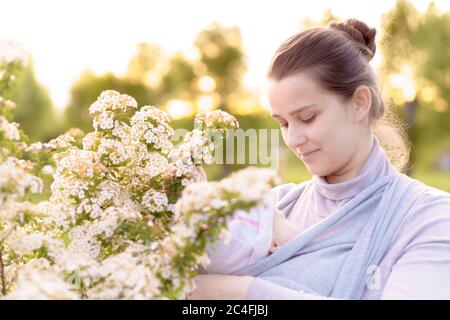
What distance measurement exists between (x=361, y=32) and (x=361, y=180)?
791mm

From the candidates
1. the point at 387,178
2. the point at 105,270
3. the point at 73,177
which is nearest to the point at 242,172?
the point at 105,270

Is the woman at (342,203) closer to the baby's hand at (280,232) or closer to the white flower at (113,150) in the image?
the baby's hand at (280,232)

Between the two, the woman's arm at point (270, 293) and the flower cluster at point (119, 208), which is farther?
the woman's arm at point (270, 293)

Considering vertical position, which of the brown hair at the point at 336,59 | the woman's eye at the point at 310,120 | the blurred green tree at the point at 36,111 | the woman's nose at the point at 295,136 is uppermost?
the blurred green tree at the point at 36,111

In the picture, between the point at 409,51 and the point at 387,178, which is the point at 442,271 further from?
the point at 409,51

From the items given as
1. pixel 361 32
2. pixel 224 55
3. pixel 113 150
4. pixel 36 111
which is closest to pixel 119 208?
pixel 113 150

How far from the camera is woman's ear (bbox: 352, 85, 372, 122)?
2.78 meters

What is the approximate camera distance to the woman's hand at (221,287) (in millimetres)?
2178

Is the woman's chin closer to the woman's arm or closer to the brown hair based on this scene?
the brown hair

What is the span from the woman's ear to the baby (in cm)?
68

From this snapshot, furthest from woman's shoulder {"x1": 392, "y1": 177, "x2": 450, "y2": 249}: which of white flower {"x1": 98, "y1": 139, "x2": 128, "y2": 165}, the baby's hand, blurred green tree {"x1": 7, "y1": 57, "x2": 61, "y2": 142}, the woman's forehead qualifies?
blurred green tree {"x1": 7, "y1": 57, "x2": 61, "y2": 142}

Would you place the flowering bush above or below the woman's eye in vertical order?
below

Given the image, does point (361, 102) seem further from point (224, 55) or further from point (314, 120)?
point (224, 55)

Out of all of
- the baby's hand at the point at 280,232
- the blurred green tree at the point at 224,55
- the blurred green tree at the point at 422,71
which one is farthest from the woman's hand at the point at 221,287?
the blurred green tree at the point at 224,55
